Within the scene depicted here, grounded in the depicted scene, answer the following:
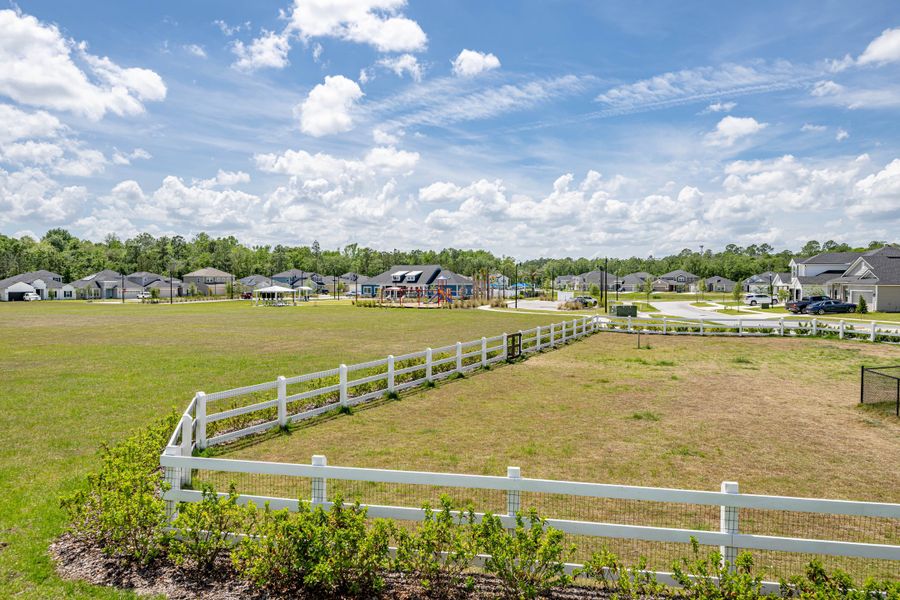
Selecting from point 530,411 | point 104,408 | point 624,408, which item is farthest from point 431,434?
point 104,408

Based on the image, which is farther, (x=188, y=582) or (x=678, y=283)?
(x=678, y=283)

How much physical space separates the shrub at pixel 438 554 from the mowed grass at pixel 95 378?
2.89 meters

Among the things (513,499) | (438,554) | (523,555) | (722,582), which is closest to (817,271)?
(722,582)

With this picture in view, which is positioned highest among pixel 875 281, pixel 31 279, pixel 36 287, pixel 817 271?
pixel 817 271

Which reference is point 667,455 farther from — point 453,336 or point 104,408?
point 453,336

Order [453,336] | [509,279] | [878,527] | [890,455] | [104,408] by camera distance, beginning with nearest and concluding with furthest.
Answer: [878,527] < [890,455] < [104,408] < [453,336] < [509,279]

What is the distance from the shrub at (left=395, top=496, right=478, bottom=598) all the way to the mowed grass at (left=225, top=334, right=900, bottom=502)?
3.63 metres

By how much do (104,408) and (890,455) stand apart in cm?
1789

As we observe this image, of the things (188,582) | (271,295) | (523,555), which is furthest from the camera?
(271,295)

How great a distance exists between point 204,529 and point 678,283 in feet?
470

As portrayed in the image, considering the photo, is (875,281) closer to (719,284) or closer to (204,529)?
(204,529)

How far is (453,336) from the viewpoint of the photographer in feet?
106

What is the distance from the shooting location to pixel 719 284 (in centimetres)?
13012

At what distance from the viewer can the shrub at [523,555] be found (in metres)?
5.04
